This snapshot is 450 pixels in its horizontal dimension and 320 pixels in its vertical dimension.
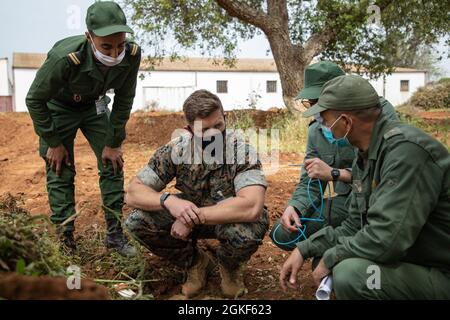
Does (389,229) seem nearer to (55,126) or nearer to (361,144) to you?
(361,144)

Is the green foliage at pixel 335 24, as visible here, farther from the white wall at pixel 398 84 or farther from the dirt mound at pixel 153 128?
the white wall at pixel 398 84

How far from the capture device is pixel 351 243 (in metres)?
2.36

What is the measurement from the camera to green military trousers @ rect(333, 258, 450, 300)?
228cm

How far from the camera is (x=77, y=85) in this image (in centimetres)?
370

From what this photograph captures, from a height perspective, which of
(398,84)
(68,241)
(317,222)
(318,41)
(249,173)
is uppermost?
(318,41)

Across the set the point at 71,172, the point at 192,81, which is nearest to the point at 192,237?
the point at 71,172

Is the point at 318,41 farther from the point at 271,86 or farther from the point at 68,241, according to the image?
the point at 271,86

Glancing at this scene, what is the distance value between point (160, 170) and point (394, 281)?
59.4 inches

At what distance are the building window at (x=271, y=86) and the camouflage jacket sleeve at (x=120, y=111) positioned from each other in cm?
3266

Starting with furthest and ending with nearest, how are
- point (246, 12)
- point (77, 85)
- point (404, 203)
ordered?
point (246, 12) → point (77, 85) → point (404, 203)

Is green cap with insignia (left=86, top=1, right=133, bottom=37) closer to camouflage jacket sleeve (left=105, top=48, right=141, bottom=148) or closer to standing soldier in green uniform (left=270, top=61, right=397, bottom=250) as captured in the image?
camouflage jacket sleeve (left=105, top=48, right=141, bottom=148)

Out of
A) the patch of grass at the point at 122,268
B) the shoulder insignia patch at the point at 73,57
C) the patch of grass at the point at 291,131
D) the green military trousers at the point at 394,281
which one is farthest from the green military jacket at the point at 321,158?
the patch of grass at the point at 291,131

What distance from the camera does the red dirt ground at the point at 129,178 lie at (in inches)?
133

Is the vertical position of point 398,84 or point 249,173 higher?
point 398,84
